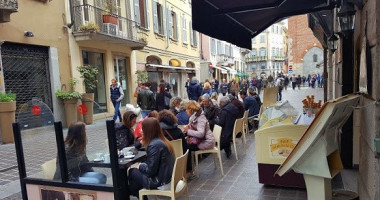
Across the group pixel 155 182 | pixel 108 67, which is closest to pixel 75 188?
pixel 155 182

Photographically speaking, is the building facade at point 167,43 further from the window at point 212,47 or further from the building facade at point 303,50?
the building facade at point 303,50

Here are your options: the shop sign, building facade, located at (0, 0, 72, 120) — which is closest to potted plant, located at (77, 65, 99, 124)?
building facade, located at (0, 0, 72, 120)

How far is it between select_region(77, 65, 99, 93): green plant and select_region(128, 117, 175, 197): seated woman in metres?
8.52

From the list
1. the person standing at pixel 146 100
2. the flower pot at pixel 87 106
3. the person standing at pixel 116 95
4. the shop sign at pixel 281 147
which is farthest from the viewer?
the flower pot at pixel 87 106

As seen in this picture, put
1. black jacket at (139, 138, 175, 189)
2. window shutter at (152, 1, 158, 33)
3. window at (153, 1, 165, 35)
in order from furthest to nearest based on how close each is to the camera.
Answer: window at (153, 1, 165, 35) < window shutter at (152, 1, 158, 33) < black jacket at (139, 138, 175, 189)

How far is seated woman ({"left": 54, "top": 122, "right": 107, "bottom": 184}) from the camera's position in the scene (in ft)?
9.89

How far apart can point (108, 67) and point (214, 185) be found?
33.0 ft

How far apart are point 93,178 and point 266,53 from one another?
76.3 m

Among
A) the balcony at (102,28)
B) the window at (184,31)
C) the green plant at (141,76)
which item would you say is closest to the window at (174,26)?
the window at (184,31)

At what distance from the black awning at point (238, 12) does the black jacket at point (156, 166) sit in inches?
77.5

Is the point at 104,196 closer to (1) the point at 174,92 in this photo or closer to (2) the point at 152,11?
(2) the point at 152,11

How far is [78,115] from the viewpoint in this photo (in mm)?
10547

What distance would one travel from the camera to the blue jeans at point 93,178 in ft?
9.75

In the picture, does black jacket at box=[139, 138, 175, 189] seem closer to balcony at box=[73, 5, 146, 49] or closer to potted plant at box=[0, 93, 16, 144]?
potted plant at box=[0, 93, 16, 144]
